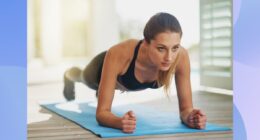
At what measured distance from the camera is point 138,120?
121 inches

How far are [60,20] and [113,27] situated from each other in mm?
1379

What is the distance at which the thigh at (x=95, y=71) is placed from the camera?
3.49m

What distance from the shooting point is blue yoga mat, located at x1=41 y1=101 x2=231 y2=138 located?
254cm

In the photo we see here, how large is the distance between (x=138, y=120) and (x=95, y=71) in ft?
2.12

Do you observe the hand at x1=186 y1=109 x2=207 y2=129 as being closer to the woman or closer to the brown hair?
the woman

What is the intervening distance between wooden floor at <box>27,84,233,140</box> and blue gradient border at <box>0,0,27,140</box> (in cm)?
57

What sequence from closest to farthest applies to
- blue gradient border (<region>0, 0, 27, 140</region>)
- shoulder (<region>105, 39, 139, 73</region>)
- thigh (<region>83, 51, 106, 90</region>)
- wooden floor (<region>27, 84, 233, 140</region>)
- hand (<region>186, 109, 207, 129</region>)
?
blue gradient border (<region>0, 0, 27, 140</region>) < wooden floor (<region>27, 84, 233, 140</region>) < hand (<region>186, 109, 207, 129</region>) < shoulder (<region>105, 39, 139, 73</region>) < thigh (<region>83, 51, 106, 90</region>)

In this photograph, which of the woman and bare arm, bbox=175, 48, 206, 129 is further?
bare arm, bbox=175, 48, 206, 129

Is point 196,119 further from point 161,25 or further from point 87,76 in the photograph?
point 87,76

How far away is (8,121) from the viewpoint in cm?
175

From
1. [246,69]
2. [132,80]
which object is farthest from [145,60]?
[246,69]

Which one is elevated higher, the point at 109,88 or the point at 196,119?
the point at 109,88

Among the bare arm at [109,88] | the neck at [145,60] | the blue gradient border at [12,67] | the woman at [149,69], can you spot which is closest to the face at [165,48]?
the woman at [149,69]

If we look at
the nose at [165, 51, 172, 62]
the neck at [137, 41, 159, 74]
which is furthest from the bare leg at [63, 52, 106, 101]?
the nose at [165, 51, 172, 62]
